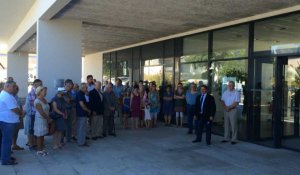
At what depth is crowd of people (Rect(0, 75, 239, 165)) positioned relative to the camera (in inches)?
258

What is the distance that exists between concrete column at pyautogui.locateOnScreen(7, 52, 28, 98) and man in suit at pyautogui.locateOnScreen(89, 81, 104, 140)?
1551 cm

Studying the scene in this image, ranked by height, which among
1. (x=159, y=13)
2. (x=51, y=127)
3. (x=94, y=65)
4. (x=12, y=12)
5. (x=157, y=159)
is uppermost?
(x=12, y=12)

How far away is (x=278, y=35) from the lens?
8367mm

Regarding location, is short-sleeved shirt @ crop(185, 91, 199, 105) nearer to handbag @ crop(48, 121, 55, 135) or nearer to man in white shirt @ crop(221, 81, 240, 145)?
man in white shirt @ crop(221, 81, 240, 145)

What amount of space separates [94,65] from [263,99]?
47.2 feet

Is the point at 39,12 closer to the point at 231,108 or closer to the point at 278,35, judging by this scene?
the point at 231,108

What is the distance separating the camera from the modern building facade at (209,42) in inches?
318

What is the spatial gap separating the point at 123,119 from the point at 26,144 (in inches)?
180

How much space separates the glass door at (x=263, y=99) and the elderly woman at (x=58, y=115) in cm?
505

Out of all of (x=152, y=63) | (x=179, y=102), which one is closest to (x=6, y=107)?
(x=179, y=102)

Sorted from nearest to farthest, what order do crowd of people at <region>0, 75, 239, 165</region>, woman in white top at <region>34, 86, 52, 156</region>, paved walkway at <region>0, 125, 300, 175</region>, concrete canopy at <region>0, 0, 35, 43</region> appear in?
paved walkway at <region>0, 125, 300, 175</region>
crowd of people at <region>0, 75, 239, 165</region>
woman in white top at <region>34, 86, 52, 156</region>
concrete canopy at <region>0, 0, 35, 43</region>

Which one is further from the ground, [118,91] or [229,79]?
[229,79]

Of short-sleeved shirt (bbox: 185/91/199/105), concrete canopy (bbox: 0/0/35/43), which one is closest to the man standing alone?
short-sleeved shirt (bbox: 185/91/199/105)

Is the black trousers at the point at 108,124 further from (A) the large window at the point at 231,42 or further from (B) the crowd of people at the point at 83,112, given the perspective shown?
(A) the large window at the point at 231,42
